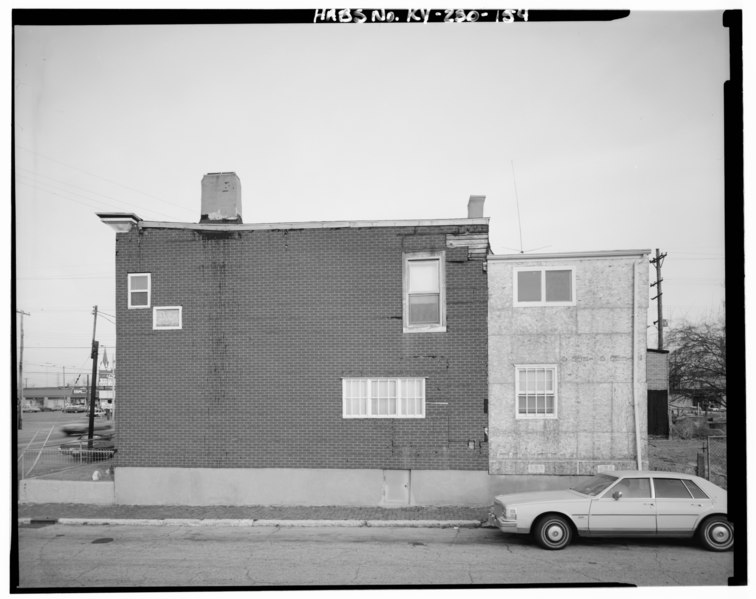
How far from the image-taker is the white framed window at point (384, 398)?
50.3 feet

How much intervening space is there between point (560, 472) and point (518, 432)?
1.28 metres

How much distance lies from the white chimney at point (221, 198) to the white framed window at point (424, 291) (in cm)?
444

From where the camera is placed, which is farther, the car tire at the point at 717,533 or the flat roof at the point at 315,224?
the flat roof at the point at 315,224

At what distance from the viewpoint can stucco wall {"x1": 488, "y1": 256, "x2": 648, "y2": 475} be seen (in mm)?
14844

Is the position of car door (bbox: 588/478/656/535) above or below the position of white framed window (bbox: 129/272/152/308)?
below

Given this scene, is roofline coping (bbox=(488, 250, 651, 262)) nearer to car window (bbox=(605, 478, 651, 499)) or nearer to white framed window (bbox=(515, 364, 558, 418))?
white framed window (bbox=(515, 364, 558, 418))

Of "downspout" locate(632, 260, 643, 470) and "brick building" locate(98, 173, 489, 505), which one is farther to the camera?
"brick building" locate(98, 173, 489, 505)

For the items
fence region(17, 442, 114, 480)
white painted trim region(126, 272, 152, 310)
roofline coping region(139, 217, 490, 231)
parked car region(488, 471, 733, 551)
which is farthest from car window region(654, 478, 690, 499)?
fence region(17, 442, 114, 480)

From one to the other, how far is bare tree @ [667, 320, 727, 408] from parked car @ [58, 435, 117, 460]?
23695mm

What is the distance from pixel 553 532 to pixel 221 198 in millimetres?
10614

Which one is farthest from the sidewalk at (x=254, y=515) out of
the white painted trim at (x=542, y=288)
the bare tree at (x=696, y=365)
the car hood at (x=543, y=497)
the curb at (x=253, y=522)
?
the bare tree at (x=696, y=365)

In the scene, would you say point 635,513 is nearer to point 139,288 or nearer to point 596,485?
point 596,485

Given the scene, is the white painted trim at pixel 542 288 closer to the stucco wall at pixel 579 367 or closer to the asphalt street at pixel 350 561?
the stucco wall at pixel 579 367

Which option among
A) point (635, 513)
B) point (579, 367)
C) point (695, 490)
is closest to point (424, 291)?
point (579, 367)
